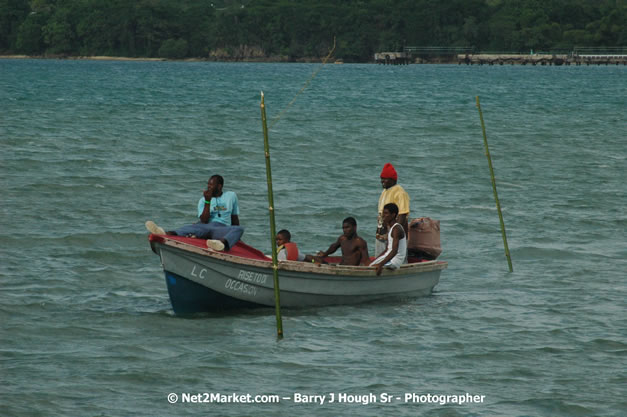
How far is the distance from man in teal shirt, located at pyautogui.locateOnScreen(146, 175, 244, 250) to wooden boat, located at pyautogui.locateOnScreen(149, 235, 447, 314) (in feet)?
0.84

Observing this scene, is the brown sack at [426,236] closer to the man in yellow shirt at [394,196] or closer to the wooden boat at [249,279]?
the wooden boat at [249,279]


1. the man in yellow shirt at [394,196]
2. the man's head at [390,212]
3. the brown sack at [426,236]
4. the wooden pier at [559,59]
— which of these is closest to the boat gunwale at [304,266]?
the brown sack at [426,236]

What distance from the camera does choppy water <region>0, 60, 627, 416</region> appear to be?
35.5 ft

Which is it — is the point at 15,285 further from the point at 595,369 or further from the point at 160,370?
the point at 595,369

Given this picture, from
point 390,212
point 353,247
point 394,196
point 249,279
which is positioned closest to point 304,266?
point 249,279

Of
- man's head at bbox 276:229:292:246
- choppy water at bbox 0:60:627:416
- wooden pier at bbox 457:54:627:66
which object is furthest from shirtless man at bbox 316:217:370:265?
wooden pier at bbox 457:54:627:66

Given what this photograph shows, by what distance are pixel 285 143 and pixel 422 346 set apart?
28782 mm

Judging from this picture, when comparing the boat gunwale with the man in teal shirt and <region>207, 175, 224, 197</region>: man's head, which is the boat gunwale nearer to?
the man in teal shirt

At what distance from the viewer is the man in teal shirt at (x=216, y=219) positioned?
13.1 m

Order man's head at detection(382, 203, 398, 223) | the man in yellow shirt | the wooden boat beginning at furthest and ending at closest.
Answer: the man in yellow shirt < man's head at detection(382, 203, 398, 223) < the wooden boat

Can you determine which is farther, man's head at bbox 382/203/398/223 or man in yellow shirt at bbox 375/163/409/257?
man in yellow shirt at bbox 375/163/409/257

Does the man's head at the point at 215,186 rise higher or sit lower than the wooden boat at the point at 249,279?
higher

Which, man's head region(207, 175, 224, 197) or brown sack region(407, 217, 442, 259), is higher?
man's head region(207, 175, 224, 197)

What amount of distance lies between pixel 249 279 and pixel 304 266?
728mm
